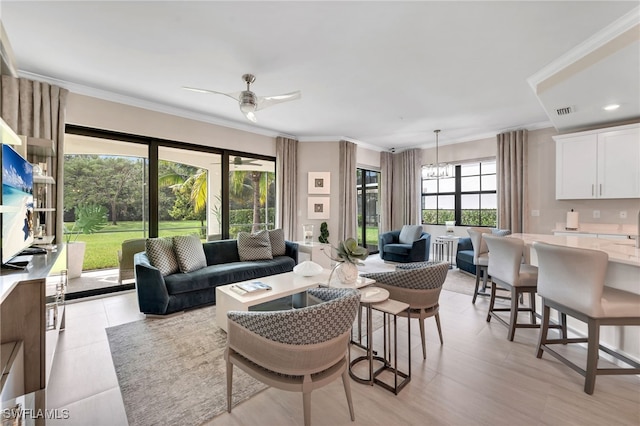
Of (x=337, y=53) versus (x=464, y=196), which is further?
(x=464, y=196)

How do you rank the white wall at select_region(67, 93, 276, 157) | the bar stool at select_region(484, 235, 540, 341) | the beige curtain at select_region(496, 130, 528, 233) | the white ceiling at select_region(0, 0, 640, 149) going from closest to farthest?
1. the white ceiling at select_region(0, 0, 640, 149)
2. the bar stool at select_region(484, 235, 540, 341)
3. the white wall at select_region(67, 93, 276, 157)
4. the beige curtain at select_region(496, 130, 528, 233)

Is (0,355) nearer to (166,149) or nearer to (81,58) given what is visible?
(81,58)

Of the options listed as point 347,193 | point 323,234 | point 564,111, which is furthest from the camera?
point 347,193

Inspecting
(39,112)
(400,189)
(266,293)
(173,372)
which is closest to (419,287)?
(266,293)

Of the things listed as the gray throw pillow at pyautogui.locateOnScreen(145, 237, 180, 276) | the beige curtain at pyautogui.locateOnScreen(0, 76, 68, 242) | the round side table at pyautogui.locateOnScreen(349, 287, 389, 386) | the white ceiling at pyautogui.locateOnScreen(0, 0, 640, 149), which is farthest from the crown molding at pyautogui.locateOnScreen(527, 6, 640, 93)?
the beige curtain at pyautogui.locateOnScreen(0, 76, 68, 242)

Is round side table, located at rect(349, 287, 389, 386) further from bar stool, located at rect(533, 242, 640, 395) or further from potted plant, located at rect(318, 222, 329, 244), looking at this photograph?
potted plant, located at rect(318, 222, 329, 244)

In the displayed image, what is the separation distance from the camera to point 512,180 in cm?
521

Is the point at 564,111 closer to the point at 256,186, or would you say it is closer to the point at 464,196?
the point at 464,196

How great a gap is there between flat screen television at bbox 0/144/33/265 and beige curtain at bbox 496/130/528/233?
672 centimetres

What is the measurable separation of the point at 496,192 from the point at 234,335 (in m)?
5.90

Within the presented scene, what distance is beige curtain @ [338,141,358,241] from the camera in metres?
6.08

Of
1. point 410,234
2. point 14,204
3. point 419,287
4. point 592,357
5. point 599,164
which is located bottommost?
point 592,357

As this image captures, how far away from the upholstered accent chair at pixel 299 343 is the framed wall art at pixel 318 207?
14.8 feet

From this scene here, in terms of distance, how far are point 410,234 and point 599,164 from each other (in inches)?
127
